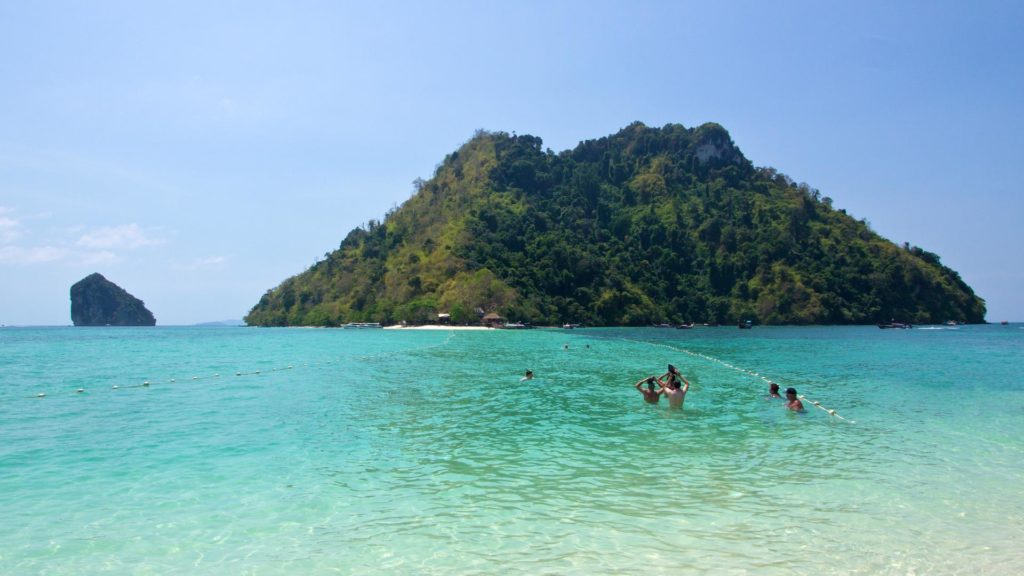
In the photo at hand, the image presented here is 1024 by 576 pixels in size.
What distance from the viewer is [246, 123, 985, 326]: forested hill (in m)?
146

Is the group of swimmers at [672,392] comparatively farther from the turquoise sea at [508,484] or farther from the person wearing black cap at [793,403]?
the person wearing black cap at [793,403]

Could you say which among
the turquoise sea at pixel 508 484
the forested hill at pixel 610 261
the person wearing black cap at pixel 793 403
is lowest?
the turquoise sea at pixel 508 484

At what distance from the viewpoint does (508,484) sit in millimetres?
11938

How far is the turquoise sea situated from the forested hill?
353 feet

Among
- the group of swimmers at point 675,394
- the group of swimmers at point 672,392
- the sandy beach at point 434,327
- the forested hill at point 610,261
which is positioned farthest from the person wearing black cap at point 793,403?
the forested hill at point 610,261

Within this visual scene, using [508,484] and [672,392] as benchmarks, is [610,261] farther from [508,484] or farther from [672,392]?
[508,484]

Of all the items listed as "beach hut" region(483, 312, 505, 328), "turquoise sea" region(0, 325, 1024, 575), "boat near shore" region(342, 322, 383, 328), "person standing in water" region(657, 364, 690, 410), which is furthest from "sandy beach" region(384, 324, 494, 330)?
"person standing in water" region(657, 364, 690, 410)

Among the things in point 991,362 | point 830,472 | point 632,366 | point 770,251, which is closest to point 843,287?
point 770,251

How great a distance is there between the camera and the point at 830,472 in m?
13.0

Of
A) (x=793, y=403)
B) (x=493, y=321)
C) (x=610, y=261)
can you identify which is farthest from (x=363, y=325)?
(x=793, y=403)

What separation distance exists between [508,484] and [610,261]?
15999cm

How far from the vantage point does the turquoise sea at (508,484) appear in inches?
338

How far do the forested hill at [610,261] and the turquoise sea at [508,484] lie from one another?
108m

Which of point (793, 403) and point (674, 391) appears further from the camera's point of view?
point (674, 391)
